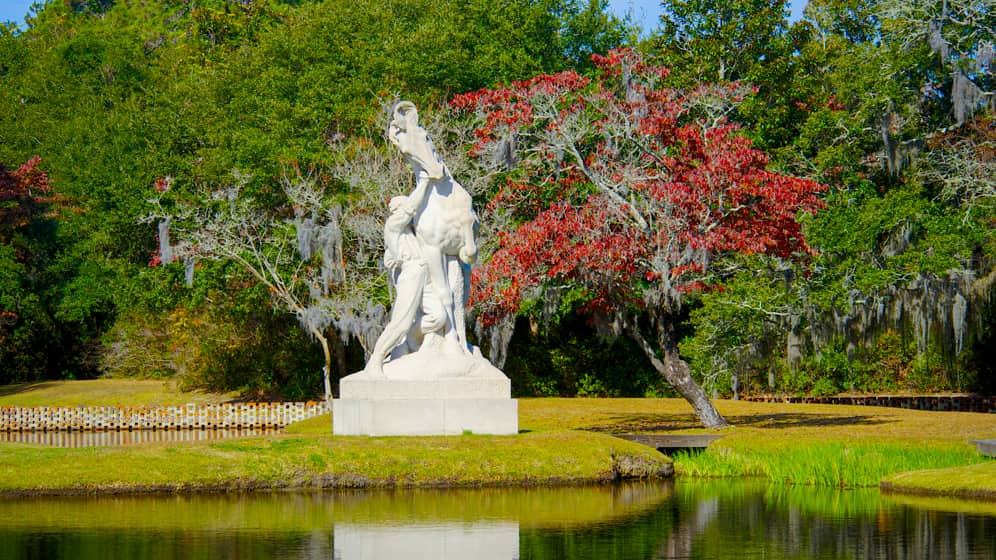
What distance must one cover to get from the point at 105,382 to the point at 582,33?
21.3 meters

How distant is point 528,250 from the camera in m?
24.6

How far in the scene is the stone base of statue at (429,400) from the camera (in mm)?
19766

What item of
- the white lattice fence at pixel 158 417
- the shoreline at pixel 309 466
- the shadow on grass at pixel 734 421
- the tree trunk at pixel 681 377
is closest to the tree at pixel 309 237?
the white lattice fence at pixel 158 417

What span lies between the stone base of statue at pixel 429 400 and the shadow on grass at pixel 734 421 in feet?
18.4

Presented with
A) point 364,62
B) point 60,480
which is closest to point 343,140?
point 364,62

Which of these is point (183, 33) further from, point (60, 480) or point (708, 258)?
point (60, 480)

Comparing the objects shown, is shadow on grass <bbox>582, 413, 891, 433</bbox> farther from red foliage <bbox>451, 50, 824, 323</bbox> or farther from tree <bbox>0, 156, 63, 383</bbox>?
tree <bbox>0, 156, 63, 383</bbox>

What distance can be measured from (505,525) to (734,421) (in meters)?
14.7

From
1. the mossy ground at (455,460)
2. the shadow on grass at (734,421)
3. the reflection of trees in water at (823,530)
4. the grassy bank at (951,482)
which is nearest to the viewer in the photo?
the reflection of trees in water at (823,530)

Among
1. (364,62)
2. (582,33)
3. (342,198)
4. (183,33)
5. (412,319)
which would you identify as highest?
(183,33)

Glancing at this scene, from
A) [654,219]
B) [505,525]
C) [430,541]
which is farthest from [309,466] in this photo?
[654,219]

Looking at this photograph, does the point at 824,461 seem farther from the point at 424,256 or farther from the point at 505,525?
the point at 505,525

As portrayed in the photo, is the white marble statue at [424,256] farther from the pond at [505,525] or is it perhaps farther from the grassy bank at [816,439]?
the grassy bank at [816,439]

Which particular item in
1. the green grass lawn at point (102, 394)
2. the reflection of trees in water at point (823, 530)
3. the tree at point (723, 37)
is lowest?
the reflection of trees in water at point (823, 530)
